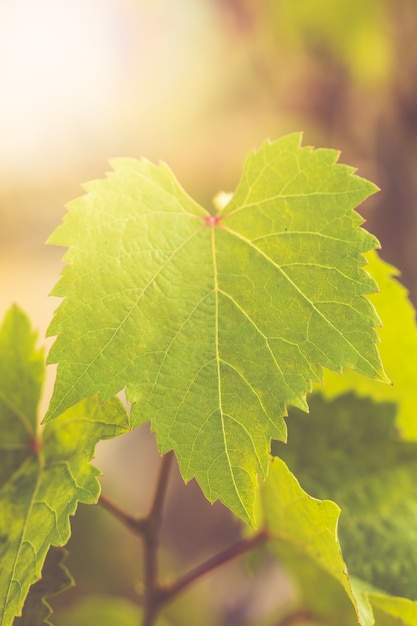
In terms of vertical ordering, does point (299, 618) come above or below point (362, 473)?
below

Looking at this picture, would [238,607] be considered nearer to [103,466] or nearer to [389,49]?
[103,466]

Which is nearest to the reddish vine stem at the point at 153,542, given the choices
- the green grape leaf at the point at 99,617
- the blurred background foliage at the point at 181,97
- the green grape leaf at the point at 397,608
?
the green grape leaf at the point at 397,608

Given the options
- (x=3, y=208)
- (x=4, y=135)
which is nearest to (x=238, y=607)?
(x=3, y=208)

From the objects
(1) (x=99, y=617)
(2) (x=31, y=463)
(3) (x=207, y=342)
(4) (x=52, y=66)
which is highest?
(4) (x=52, y=66)

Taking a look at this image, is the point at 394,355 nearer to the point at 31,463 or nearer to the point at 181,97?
the point at 31,463

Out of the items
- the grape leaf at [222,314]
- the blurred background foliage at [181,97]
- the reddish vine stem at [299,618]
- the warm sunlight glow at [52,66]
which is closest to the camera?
the grape leaf at [222,314]

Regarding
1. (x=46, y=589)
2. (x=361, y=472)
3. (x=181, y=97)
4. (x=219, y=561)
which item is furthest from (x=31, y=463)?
(x=181, y=97)

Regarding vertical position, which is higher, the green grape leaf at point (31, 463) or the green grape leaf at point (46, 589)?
the green grape leaf at point (31, 463)

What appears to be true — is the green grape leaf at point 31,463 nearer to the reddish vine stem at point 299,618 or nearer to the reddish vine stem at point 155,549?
the reddish vine stem at point 155,549
